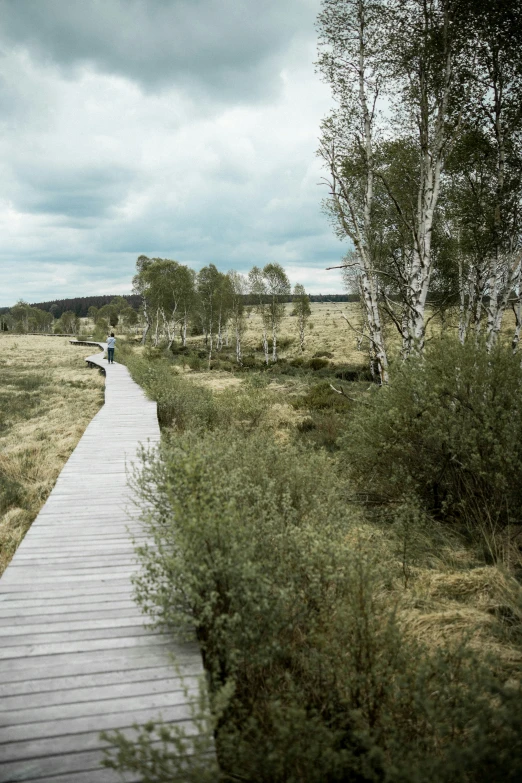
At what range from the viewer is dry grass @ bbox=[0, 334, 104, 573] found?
6535 millimetres

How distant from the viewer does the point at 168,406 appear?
39.1 feet

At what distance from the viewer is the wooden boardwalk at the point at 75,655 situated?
238 centimetres

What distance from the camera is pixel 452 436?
17.7 ft

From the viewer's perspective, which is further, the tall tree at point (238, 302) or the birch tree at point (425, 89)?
the tall tree at point (238, 302)

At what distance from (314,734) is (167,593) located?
136cm

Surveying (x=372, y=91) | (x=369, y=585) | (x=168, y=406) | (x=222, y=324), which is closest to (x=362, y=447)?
(x=369, y=585)

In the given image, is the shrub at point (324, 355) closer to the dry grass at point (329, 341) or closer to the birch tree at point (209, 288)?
the dry grass at point (329, 341)

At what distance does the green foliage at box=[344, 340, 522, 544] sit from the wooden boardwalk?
3.67m

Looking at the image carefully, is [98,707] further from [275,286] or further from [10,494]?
[275,286]

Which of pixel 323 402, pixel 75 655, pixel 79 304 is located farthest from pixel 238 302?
pixel 79 304

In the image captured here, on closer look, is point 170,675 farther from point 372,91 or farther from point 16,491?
point 372,91

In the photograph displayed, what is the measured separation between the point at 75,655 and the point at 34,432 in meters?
9.50

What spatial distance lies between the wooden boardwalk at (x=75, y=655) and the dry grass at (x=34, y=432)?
114 centimetres

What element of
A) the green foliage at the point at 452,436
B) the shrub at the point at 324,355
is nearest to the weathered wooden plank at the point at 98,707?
the green foliage at the point at 452,436
